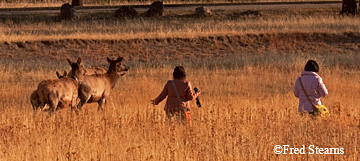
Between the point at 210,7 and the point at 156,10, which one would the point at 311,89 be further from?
the point at 210,7

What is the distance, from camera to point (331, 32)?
3112 centimetres

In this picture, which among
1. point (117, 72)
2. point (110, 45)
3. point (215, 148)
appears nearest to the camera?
point (215, 148)

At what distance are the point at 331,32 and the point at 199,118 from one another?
66.0ft

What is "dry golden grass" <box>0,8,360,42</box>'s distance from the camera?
1221 inches

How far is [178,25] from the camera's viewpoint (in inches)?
1357

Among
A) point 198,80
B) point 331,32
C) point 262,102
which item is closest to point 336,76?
point 198,80

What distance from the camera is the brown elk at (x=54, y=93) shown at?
12.2 meters

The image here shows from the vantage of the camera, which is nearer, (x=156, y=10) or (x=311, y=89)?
(x=311, y=89)

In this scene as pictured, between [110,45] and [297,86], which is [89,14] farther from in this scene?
[297,86]

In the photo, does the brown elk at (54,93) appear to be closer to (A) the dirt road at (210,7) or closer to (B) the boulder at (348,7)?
(B) the boulder at (348,7)

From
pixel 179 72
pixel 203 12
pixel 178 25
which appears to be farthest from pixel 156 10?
pixel 179 72

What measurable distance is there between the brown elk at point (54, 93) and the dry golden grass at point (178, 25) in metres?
17.4

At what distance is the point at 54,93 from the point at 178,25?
22.6m

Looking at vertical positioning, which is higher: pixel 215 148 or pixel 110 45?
pixel 110 45
